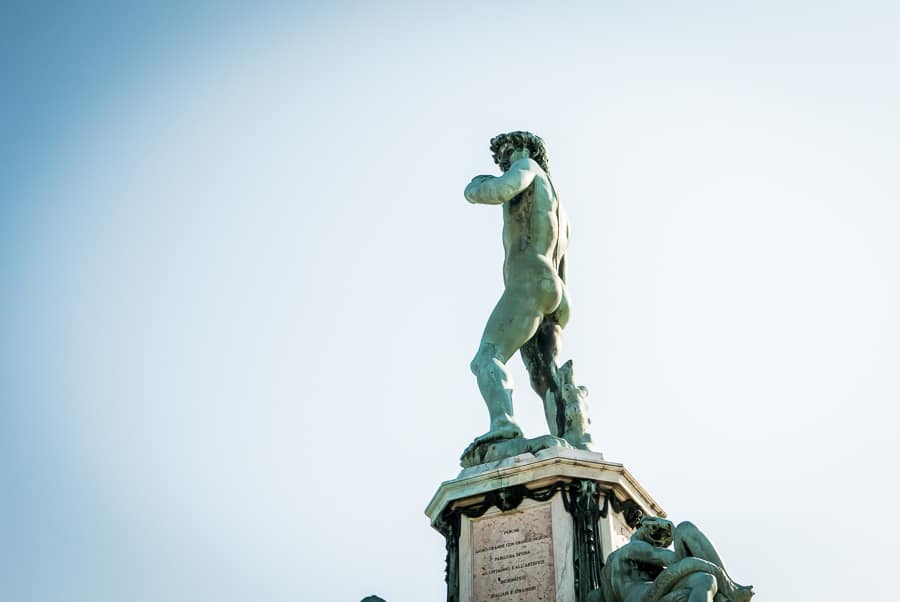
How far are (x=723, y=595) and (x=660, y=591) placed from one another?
1.34 ft

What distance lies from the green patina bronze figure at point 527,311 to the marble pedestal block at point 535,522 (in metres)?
0.28

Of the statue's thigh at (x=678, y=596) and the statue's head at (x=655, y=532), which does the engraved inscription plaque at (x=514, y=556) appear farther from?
the statue's thigh at (x=678, y=596)

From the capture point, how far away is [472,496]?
29.3 ft

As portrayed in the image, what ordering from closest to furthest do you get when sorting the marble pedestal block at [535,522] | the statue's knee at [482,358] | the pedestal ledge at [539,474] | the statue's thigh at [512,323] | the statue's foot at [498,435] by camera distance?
the marble pedestal block at [535,522], the pedestal ledge at [539,474], the statue's foot at [498,435], the statue's knee at [482,358], the statue's thigh at [512,323]

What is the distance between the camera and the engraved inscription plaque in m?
8.38

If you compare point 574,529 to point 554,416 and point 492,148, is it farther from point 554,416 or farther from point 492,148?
point 492,148

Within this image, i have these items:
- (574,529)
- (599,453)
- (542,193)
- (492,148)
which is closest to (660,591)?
(574,529)

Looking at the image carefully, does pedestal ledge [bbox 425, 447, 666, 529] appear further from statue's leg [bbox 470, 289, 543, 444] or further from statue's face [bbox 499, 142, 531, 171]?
statue's face [bbox 499, 142, 531, 171]

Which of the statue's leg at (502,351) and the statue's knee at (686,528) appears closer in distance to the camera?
the statue's knee at (686,528)

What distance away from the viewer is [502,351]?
9.85m

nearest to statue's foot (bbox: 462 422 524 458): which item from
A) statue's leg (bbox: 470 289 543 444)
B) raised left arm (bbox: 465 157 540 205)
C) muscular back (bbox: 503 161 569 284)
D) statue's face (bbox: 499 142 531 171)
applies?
statue's leg (bbox: 470 289 543 444)

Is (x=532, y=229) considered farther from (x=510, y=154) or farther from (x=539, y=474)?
(x=539, y=474)

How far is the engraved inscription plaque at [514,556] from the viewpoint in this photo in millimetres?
8383

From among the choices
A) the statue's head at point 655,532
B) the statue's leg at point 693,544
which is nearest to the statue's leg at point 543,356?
the statue's head at point 655,532
